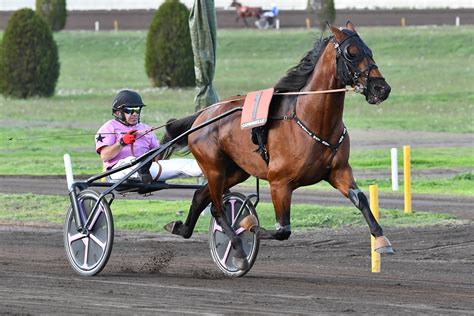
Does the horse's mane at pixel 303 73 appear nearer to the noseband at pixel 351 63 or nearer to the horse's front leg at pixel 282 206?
the noseband at pixel 351 63

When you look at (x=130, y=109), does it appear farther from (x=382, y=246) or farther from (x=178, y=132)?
(x=382, y=246)

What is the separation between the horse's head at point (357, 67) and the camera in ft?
33.7

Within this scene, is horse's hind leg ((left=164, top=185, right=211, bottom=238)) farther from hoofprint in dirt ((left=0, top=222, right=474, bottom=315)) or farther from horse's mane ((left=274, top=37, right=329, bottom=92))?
horse's mane ((left=274, top=37, right=329, bottom=92))

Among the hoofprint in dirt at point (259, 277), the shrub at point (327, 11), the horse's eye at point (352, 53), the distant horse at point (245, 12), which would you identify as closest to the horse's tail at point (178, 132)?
the hoofprint in dirt at point (259, 277)

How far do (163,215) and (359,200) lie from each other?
670 cm

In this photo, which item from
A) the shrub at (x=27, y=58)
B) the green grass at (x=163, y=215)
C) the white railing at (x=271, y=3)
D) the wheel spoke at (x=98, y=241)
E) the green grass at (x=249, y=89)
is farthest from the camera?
the white railing at (x=271, y=3)

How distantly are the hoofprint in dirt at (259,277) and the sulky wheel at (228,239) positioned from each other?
16cm

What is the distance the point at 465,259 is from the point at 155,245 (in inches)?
131

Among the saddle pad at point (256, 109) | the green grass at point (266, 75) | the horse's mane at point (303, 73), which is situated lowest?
the green grass at point (266, 75)

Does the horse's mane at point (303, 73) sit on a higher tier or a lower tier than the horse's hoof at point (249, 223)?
higher

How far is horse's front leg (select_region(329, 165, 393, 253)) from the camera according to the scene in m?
10.2

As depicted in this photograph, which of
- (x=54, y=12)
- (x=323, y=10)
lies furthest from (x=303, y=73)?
(x=54, y=12)

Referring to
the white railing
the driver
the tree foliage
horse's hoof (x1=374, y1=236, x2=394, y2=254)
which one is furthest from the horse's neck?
the white railing

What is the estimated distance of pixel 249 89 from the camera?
3881 cm
